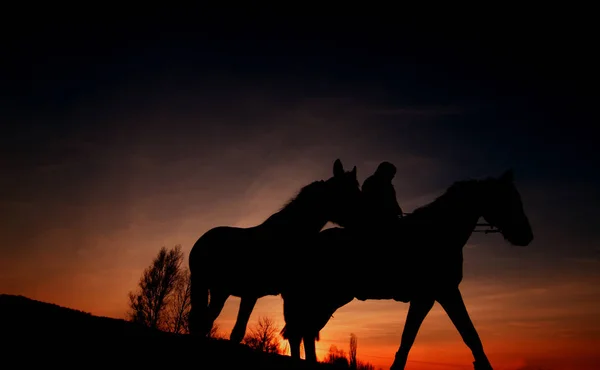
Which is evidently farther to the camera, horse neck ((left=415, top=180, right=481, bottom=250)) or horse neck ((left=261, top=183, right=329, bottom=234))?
horse neck ((left=261, top=183, right=329, bottom=234))

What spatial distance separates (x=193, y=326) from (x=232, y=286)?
1121 millimetres

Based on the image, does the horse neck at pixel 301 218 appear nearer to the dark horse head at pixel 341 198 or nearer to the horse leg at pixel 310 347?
the dark horse head at pixel 341 198

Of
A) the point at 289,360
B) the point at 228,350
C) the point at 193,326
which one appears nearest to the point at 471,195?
the point at 289,360

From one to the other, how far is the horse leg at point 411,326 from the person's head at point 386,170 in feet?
10.4

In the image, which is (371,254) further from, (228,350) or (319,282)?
(228,350)

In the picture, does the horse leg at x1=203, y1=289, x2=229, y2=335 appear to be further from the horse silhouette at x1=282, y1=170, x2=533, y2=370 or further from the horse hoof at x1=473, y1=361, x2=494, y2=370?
the horse hoof at x1=473, y1=361, x2=494, y2=370

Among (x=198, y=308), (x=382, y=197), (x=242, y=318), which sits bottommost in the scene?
(x=242, y=318)

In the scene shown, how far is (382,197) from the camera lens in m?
8.57

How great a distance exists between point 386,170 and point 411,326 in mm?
3741

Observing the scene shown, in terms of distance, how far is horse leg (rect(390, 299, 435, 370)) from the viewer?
6523 mm

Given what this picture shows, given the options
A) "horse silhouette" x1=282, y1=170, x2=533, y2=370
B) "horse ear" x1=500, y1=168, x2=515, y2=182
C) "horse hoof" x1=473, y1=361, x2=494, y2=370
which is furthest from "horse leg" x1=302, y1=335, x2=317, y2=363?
"horse ear" x1=500, y1=168, x2=515, y2=182

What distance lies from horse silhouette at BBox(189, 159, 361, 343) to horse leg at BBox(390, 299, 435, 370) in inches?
86.1

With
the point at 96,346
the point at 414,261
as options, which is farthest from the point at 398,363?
the point at 96,346

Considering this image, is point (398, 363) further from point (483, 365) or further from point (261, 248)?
point (261, 248)
